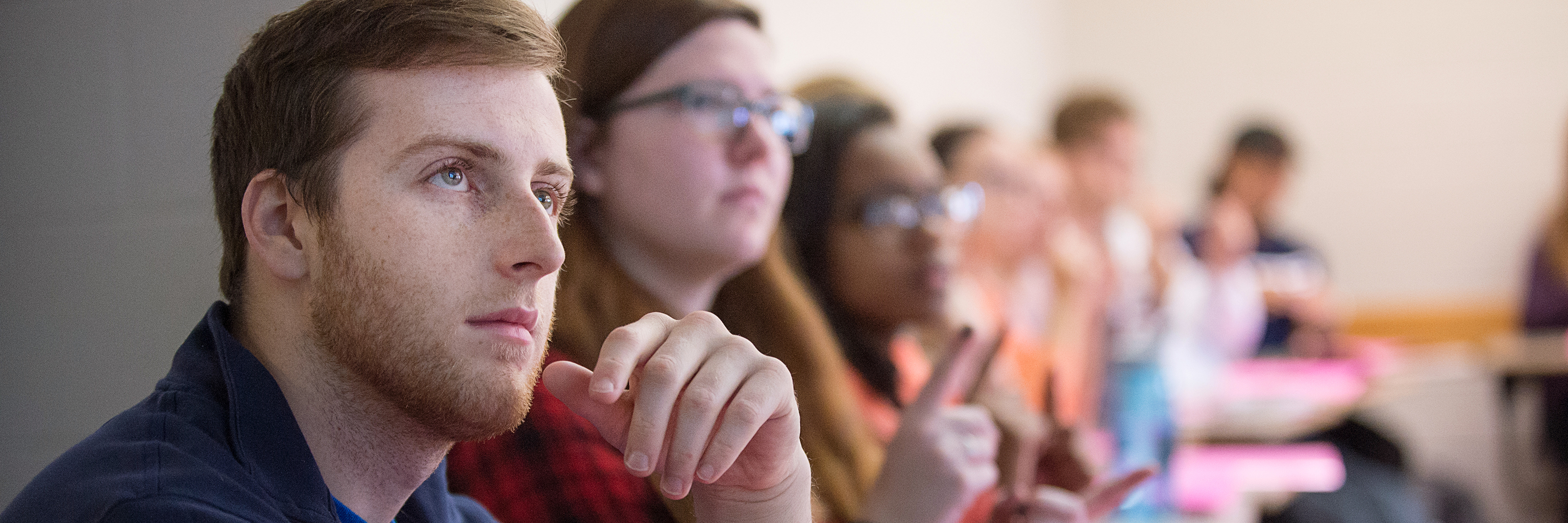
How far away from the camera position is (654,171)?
631 millimetres

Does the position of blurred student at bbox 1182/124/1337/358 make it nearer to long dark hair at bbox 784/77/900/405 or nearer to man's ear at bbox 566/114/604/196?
long dark hair at bbox 784/77/900/405

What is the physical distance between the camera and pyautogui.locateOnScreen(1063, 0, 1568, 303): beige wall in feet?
15.9

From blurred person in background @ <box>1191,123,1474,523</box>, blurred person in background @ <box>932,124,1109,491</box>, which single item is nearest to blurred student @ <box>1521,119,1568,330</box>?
blurred person in background @ <box>1191,123,1474,523</box>

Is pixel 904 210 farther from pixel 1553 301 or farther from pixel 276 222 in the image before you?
pixel 1553 301

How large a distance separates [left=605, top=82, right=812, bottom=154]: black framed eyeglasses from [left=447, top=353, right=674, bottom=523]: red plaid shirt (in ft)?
0.61

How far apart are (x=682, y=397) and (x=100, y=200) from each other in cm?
21

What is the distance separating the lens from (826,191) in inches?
46.1

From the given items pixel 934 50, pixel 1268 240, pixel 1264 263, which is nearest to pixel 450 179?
pixel 934 50

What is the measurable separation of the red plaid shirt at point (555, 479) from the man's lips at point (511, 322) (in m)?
0.21

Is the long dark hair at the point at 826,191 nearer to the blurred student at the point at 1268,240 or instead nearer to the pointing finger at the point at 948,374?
the pointing finger at the point at 948,374

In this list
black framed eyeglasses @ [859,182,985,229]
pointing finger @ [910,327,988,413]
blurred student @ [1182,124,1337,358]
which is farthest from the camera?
blurred student @ [1182,124,1337,358]

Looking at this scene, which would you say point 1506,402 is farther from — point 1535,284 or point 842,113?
point 842,113

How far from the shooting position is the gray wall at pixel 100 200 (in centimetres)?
38

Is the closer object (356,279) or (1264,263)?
(356,279)
